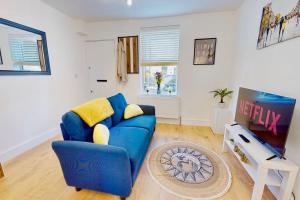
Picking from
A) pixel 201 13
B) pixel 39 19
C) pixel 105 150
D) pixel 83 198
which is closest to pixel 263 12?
pixel 201 13

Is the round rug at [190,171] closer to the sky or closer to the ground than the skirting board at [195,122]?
closer to the ground

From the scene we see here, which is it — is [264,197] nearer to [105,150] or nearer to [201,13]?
[105,150]

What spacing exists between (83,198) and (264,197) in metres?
1.95

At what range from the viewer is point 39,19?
257cm

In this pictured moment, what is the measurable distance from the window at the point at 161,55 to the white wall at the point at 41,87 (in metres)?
1.71

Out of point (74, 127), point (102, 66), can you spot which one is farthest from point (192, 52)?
point (74, 127)

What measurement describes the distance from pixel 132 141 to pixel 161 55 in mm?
2432

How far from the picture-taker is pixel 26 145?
2398 millimetres

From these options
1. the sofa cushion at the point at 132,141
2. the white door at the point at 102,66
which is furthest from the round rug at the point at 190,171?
the white door at the point at 102,66

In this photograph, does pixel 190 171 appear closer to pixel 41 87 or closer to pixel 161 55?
pixel 161 55

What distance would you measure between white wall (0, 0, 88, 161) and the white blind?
1693 mm

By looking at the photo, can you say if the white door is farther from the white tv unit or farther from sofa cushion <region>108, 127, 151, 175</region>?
the white tv unit

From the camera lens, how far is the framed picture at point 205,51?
3164 mm

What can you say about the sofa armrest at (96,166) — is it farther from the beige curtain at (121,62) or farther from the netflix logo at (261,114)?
the beige curtain at (121,62)
